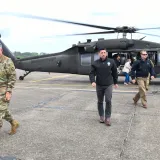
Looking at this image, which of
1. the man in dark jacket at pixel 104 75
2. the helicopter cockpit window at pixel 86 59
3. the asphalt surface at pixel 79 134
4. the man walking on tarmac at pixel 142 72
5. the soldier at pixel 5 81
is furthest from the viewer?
the helicopter cockpit window at pixel 86 59

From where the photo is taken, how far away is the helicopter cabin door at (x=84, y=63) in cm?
1496

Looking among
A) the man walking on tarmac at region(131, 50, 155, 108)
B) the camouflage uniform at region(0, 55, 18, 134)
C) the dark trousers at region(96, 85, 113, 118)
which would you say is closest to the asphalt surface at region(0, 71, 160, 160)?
the dark trousers at region(96, 85, 113, 118)

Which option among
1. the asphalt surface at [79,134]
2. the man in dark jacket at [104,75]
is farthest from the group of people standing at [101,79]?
the asphalt surface at [79,134]

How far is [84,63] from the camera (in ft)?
49.6

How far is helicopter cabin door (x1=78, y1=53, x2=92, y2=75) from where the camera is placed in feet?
49.1

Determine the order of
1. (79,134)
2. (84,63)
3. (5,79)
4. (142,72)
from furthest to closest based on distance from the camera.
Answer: (84,63) < (142,72) < (79,134) < (5,79)

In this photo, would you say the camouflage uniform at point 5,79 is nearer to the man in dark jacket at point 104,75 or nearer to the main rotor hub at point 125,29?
the man in dark jacket at point 104,75

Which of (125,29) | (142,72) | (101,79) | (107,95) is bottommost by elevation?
(107,95)

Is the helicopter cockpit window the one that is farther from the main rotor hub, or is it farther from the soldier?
the soldier

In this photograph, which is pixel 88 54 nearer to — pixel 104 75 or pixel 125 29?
pixel 125 29

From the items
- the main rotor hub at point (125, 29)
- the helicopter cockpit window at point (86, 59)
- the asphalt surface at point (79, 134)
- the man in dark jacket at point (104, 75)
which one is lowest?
the asphalt surface at point (79, 134)

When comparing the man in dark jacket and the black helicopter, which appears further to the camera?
the black helicopter

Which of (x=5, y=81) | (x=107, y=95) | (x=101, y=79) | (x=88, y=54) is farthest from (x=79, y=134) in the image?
(x=88, y=54)

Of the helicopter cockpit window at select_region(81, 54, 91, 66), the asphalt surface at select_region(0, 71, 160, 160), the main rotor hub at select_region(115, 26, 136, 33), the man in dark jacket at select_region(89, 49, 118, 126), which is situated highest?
the main rotor hub at select_region(115, 26, 136, 33)
